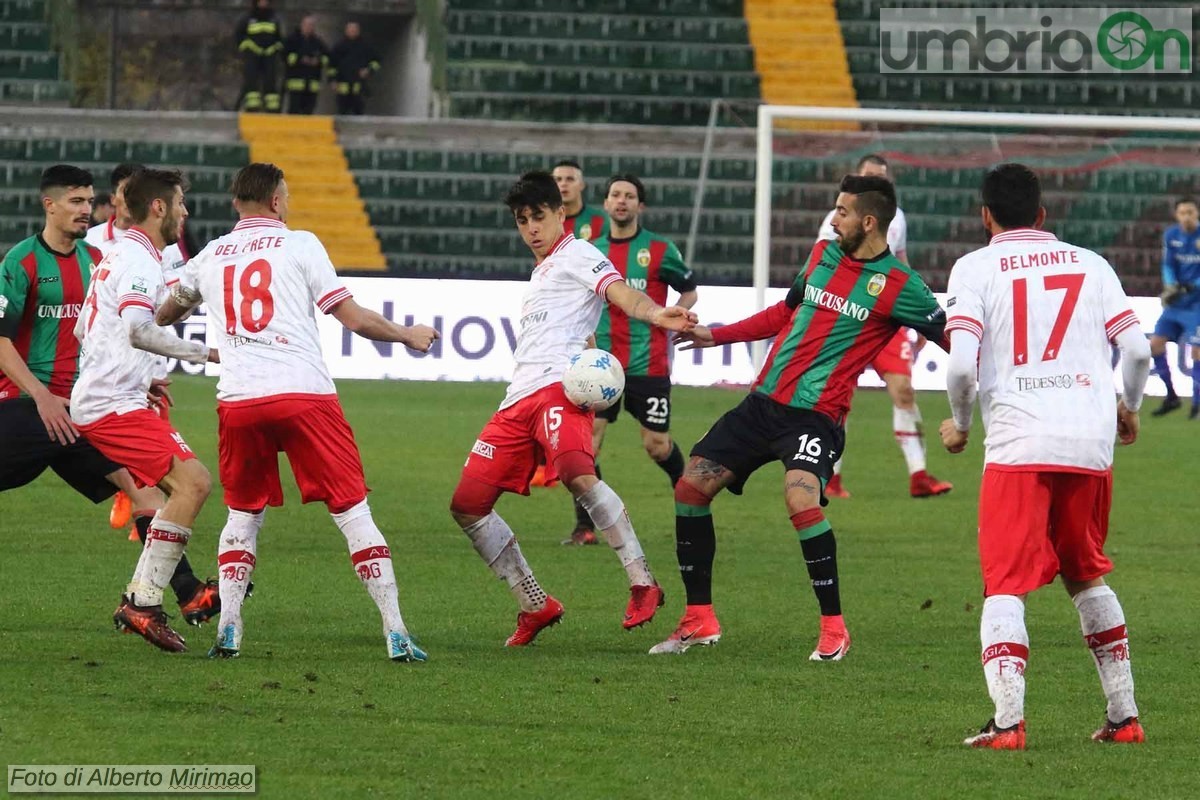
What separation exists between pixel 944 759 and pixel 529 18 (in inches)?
928

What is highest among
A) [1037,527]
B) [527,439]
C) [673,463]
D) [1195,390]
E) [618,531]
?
[1195,390]

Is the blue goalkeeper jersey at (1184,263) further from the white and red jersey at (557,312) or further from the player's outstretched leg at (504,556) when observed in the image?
the player's outstretched leg at (504,556)

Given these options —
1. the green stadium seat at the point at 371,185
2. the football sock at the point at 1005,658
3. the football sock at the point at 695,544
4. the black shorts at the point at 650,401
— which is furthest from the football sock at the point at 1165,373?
the football sock at the point at 1005,658

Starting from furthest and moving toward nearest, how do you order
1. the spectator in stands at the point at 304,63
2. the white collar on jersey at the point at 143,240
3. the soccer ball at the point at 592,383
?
the spectator in stands at the point at 304,63 < the soccer ball at the point at 592,383 < the white collar on jersey at the point at 143,240

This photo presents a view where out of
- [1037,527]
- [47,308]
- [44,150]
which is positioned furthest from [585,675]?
[44,150]

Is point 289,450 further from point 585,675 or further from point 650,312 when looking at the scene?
point 650,312

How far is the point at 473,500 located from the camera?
7.74 m

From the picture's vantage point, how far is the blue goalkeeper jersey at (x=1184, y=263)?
19438 millimetres

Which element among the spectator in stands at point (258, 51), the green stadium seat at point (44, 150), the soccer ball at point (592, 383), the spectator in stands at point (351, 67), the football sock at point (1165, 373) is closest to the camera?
the soccer ball at point (592, 383)

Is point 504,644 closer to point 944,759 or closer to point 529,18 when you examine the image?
point 944,759

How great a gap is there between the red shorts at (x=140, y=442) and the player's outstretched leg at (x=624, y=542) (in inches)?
62.7

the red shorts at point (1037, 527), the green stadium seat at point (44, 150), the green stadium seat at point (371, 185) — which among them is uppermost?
the green stadium seat at point (44, 150)

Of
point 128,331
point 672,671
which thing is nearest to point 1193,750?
point 672,671

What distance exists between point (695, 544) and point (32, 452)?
9.06ft
